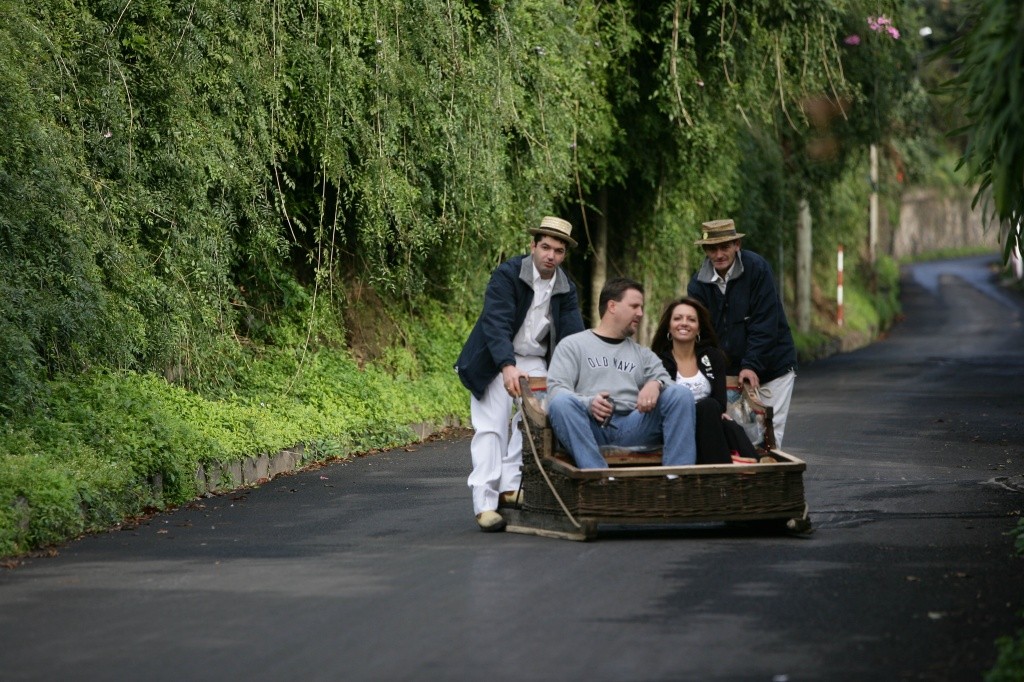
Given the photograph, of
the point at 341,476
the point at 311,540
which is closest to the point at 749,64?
the point at 341,476

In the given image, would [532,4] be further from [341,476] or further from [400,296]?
[341,476]

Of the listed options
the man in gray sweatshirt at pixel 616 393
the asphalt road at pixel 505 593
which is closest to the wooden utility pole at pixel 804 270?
the asphalt road at pixel 505 593

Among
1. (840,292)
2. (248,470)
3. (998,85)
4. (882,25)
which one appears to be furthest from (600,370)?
(840,292)

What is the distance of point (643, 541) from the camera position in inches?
380

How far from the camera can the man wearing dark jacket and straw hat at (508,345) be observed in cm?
1032

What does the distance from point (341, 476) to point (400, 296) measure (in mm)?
6045

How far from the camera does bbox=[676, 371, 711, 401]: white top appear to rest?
10.4 metres

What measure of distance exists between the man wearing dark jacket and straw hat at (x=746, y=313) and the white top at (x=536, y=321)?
1.09 m

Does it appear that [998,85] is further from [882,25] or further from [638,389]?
[882,25]

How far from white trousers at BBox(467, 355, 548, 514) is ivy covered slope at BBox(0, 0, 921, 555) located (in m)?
2.49

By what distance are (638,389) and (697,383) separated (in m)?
0.46

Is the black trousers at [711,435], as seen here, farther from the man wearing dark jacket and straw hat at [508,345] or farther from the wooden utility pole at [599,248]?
the wooden utility pole at [599,248]

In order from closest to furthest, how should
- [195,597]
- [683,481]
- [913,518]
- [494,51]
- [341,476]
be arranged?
[195,597]
[683,481]
[913,518]
[341,476]
[494,51]

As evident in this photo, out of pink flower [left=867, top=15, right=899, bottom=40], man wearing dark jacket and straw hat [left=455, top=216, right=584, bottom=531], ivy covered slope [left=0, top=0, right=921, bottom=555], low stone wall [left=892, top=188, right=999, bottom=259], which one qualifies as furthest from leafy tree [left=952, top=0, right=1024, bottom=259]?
low stone wall [left=892, top=188, right=999, bottom=259]
